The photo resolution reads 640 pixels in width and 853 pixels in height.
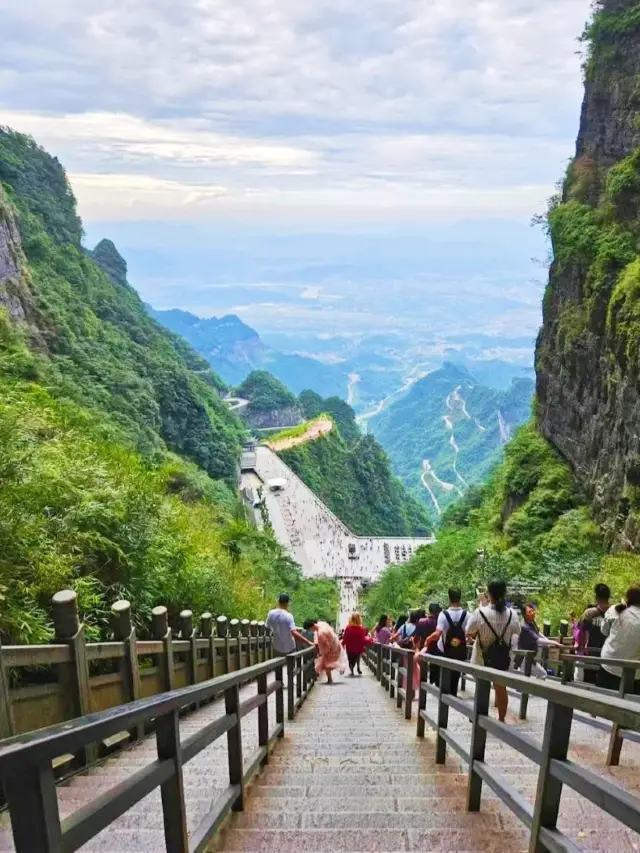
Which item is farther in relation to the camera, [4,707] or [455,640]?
[455,640]

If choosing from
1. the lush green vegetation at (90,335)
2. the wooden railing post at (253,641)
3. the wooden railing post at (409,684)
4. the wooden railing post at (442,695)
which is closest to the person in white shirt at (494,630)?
the wooden railing post at (409,684)

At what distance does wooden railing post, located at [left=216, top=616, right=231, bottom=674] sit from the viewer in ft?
28.0

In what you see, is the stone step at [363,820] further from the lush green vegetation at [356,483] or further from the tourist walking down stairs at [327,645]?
the lush green vegetation at [356,483]

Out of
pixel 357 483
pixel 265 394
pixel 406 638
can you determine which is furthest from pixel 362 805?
pixel 265 394

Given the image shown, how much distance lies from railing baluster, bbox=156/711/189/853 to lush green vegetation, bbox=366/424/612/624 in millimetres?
14665

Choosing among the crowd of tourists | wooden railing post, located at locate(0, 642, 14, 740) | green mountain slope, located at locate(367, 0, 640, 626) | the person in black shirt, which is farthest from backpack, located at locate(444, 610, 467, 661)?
green mountain slope, located at locate(367, 0, 640, 626)

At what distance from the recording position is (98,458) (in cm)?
1186

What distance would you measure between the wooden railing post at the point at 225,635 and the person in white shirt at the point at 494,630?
402cm

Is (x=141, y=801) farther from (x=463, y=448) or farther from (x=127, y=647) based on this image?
(x=463, y=448)

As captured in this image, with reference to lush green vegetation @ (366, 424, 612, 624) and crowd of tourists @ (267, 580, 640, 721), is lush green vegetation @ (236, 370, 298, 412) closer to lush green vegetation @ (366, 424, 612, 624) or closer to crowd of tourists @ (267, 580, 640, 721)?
lush green vegetation @ (366, 424, 612, 624)

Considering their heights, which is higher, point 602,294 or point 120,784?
point 602,294

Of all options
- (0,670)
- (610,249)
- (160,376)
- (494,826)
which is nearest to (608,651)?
(494,826)

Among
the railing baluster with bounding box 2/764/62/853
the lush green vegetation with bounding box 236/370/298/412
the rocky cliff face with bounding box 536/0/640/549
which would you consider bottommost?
the railing baluster with bounding box 2/764/62/853

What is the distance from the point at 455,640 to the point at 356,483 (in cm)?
8875
